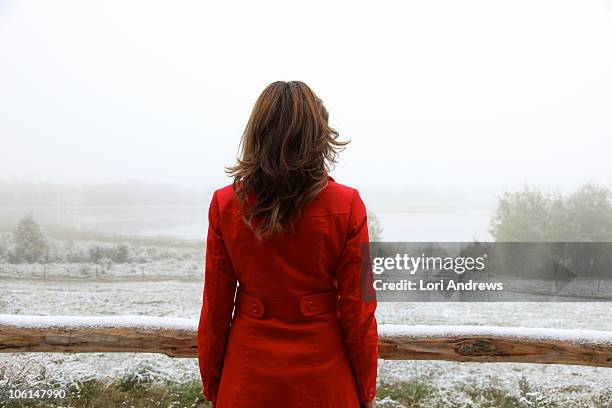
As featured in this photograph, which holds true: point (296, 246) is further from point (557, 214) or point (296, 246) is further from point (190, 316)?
point (557, 214)

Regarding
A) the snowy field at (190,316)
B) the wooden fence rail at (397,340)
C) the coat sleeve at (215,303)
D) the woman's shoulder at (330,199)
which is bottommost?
the snowy field at (190,316)

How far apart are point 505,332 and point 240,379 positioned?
1641mm

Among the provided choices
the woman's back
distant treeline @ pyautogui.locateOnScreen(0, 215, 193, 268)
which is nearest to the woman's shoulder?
the woman's back

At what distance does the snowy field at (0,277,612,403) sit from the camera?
3182mm

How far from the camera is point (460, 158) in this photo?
619 cm

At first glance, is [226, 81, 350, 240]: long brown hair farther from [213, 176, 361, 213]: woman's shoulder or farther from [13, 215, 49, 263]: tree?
[13, 215, 49, 263]: tree

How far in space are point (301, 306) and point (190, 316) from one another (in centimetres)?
371

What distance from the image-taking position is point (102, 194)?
5938 millimetres

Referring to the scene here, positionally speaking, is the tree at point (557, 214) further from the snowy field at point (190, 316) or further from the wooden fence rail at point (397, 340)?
the wooden fence rail at point (397, 340)

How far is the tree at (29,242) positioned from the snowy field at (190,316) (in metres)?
0.35

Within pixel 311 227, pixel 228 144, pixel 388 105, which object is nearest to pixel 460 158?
pixel 388 105

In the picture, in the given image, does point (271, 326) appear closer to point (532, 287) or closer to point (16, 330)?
point (16, 330)

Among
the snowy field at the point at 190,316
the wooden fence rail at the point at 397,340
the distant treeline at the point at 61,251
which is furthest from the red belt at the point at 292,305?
the distant treeline at the point at 61,251

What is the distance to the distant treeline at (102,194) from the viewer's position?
18.6ft
